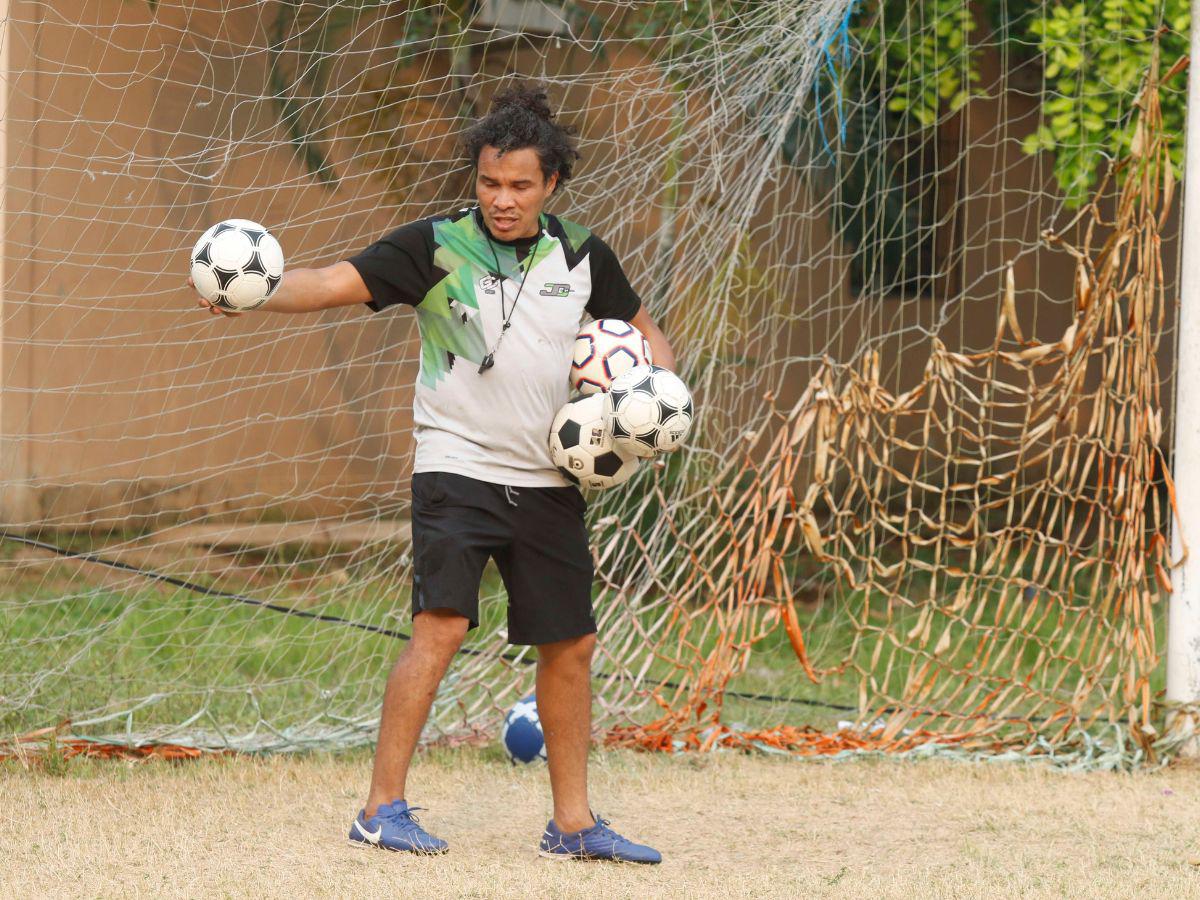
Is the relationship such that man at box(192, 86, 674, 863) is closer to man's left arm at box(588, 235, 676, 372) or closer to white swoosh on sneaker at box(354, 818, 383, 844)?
white swoosh on sneaker at box(354, 818, 383, 844)

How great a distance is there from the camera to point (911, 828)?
13.3 ft

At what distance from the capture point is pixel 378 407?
5535 mm

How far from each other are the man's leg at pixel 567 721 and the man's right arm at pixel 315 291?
0.98 metres

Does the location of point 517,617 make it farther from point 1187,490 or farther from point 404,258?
point 1187,490

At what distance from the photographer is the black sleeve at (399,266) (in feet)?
11.3

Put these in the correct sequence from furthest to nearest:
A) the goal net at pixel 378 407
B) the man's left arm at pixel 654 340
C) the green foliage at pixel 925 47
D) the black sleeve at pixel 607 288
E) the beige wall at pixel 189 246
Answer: the green foliage at pixel 925 47 < the goal net at pixel 378 407 < the beige wall at pixel 189 246 < the man's left arm at pixel 654 340 < the black sleeve at pixel 607 288

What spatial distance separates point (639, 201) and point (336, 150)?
1.27 m

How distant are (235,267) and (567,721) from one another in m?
1.38

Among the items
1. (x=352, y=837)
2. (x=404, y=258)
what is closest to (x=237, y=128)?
(x=404, y=258)

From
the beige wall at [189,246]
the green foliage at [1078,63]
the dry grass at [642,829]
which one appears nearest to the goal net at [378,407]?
the beige wall at [189,246]

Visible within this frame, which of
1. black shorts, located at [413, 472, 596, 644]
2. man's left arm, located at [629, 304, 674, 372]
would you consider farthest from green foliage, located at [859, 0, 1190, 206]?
black shorts, located at [413, 472, 596, 644]

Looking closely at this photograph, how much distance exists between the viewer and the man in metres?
3.52

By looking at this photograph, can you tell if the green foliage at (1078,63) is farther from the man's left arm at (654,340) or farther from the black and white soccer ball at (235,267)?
the black and white soccer ball at (235,267)

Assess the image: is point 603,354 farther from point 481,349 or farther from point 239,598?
point 239,598
